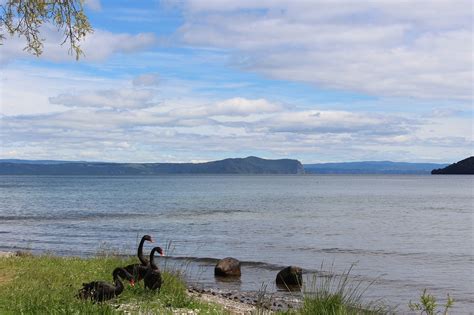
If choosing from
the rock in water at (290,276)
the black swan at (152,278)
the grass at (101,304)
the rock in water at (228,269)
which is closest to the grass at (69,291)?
the grass at (101,304)

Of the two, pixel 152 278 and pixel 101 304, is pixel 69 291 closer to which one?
pixel 152 278

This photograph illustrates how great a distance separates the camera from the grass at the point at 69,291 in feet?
37.2

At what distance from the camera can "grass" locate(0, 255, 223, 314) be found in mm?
11352

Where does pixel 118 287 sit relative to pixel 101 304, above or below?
below

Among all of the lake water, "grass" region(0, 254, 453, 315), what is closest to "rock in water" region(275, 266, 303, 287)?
the lake water

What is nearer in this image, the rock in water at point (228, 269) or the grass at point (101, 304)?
the grass at point (101, 304)

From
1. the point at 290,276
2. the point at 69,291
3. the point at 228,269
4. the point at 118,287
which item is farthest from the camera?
the point at 228,269

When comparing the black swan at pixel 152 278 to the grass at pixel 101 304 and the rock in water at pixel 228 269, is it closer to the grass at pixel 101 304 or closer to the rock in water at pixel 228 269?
the grass at pixel 101 304

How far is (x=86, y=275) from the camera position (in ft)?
62.0

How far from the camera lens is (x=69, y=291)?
14.4m

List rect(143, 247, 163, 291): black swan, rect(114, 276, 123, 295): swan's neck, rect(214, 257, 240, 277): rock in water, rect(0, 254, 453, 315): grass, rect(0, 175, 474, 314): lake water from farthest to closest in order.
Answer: rect(0, 175, 474, 314): lake water, rect(214, 257, 240, 277): rock in water, rect(143, 247, 163, 291): black swan, rect(114, 276, 123, 295): swan's neck, rect(0, 254, 453, 315): grass

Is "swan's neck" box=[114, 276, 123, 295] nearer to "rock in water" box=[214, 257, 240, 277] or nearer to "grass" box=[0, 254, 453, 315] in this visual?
"grass" box=[0, 254, 453, 315]

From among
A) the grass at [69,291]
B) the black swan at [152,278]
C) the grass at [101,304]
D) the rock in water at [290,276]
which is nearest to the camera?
the grass at [101,304]

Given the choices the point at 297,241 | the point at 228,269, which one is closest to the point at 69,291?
the point at 228,269
